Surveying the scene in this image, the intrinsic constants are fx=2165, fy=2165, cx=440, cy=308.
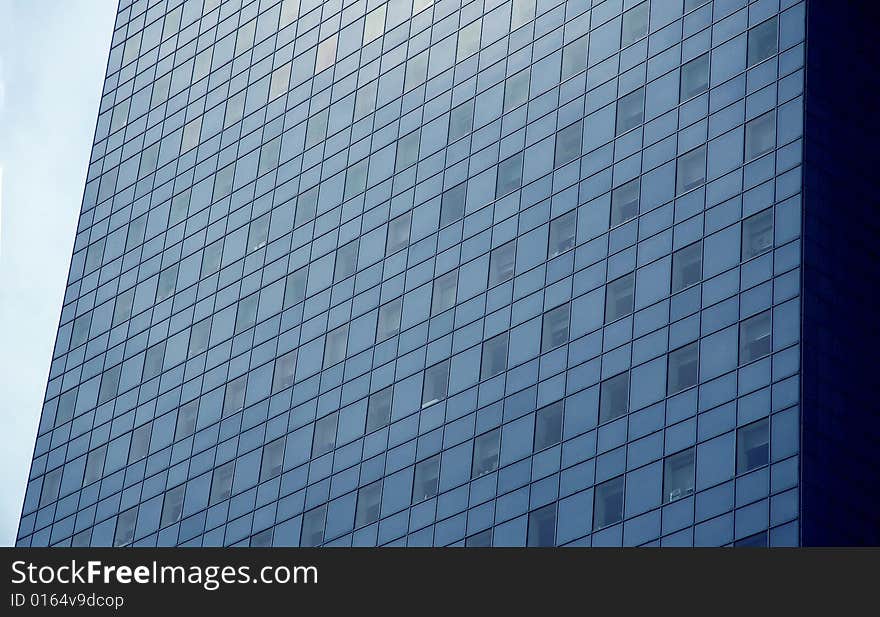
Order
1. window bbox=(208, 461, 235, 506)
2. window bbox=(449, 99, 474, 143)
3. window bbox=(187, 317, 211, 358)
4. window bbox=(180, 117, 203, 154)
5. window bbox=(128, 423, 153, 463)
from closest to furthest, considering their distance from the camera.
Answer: window bbox=(208, 461, 235, 506)
window bbox=(449, 99, 474, 143)
window bbox=(128, 423, 153, 463)
window bbox=(187, 317, 211, 358)
window bbox=(180, 117, 203, 154)

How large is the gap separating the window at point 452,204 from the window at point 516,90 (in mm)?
4325

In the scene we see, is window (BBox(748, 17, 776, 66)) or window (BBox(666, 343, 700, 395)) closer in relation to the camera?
window (BBox(666, 343, 700, 395))

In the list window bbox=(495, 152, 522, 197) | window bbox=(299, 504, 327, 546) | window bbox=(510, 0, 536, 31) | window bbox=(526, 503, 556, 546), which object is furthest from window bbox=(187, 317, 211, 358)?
window bbox=(526, 503, 556, 546)

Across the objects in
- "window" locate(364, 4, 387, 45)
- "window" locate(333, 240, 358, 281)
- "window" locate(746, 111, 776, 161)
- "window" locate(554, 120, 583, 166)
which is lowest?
"window" locate(746, 111, 776, 161)

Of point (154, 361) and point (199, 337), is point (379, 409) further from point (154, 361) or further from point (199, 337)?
point (154, 361)

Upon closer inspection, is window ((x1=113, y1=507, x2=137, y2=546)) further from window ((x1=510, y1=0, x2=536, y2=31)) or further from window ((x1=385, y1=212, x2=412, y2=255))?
window ((x1=510, y1=0, x2=536, y2=31))

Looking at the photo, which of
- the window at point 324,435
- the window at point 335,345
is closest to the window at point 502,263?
the window at point 335,345

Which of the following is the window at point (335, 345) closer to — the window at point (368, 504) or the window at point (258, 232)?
the window at point (368, 504)

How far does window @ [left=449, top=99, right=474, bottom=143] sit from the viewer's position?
10262cm

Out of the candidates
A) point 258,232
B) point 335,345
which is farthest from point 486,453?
point 258,232

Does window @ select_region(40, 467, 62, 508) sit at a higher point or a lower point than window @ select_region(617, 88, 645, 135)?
higher

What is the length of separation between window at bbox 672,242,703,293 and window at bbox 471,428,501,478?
10.2 m
